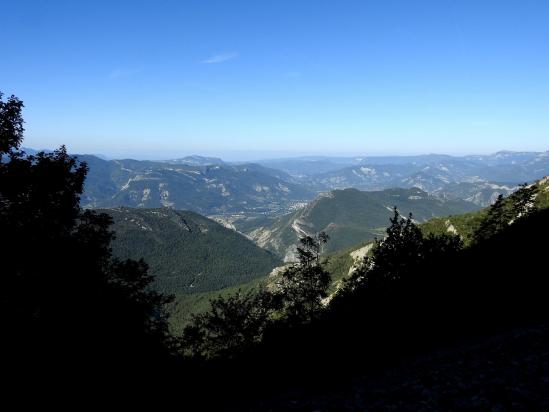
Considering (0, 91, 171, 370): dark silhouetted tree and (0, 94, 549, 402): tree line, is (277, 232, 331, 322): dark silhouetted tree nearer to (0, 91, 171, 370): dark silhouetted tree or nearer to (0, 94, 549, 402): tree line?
(0, 94, 549, 402): tree line

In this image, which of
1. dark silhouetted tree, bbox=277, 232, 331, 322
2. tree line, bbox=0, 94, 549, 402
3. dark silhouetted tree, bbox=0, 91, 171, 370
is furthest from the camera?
dark silhouetted tree, bbox=277, 232, 331, 322

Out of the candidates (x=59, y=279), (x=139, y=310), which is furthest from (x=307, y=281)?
(x=59, y=279)

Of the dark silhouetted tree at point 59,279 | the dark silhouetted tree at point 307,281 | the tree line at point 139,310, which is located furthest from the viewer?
the dark silhouetted tree at point 307,281

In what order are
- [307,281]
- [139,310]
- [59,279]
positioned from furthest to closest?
1. [307,281]
2. [139,310]
3. [59,279]

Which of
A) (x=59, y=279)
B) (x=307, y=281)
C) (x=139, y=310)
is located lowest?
(x=307, y=281)

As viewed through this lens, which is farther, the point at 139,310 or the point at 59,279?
the point at 139,310

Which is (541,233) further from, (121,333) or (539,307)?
(121,333)

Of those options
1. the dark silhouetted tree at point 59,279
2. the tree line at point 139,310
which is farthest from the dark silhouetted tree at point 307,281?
the dark silhouetted tree at point 59,279

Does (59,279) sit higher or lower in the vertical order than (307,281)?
higher

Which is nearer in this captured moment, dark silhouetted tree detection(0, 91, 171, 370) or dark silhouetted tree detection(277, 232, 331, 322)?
dark silhouetted tree detection(0, 91, 171, 370)

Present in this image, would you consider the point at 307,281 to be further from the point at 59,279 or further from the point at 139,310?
the point at 59,279

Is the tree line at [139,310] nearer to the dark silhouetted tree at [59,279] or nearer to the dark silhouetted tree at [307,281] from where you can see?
the dark silhouetted tree at [59,279]

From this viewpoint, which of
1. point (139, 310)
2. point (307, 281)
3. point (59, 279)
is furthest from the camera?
point (307, 281)

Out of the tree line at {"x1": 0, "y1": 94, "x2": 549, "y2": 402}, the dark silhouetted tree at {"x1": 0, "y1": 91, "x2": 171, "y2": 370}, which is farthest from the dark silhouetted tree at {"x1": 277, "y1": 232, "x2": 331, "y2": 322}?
the dark silhouetted tree at {"x1": 0, "y1": 91, "x2": 171, "y2": 370}
